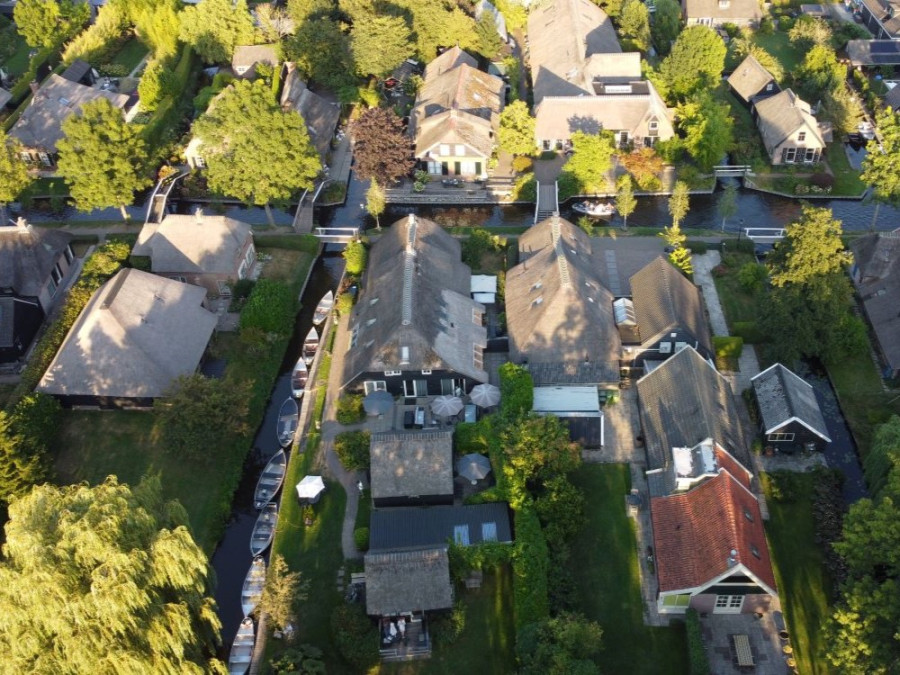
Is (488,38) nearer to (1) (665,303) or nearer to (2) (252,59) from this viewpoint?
(2) (252,59)

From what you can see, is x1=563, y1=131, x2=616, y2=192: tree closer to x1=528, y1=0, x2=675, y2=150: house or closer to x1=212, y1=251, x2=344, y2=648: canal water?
x1=528, y1=0, x2=675, y2=150: house

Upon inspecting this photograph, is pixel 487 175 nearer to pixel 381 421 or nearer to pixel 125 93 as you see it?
pixel 381 421

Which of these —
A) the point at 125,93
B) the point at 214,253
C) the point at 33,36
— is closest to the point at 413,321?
the point at 214,253

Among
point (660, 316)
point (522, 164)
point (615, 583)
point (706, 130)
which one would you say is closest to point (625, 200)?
point (706, 130)

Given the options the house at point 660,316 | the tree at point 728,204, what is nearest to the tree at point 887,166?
the tree at point 728,204

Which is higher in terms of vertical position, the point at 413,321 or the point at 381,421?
the point at 413,321

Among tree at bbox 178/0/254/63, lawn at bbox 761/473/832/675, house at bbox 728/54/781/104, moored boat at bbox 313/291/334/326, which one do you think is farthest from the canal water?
house at bbox 728/54/781/104
